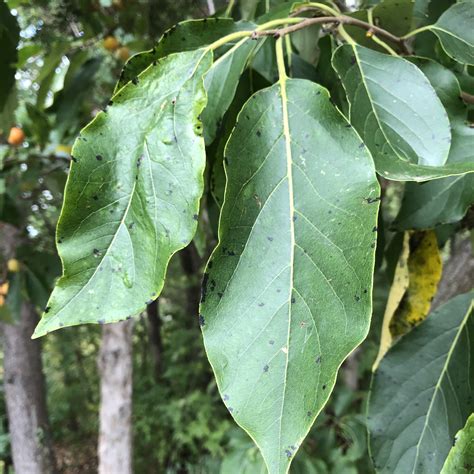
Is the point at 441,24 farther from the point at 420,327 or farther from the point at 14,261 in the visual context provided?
the point at 14,261

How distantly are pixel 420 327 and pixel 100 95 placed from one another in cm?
148

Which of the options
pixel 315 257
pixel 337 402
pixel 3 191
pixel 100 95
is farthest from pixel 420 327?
pixel 100 95

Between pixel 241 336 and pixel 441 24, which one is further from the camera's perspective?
pixel 441 24

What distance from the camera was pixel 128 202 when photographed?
0.31 metres

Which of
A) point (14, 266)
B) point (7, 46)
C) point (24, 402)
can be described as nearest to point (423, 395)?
point (7, 46)

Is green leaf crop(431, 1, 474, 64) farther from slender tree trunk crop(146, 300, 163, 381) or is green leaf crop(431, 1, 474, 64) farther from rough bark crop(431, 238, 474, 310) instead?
slender tree trunk crop(146, 300, 163, 381)

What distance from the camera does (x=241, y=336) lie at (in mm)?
289

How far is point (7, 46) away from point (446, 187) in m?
0.57

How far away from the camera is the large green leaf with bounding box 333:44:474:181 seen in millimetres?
372

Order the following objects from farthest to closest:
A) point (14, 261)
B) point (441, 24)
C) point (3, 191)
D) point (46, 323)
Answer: point (14, 261) < point (3, 191) < point (441, 24) < point (46, 323)

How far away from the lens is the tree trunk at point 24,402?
2.26 metres

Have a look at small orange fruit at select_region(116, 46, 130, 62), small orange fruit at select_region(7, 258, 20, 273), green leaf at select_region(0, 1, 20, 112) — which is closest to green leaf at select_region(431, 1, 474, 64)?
green leaf at select_region(0, 1, 20, 112)

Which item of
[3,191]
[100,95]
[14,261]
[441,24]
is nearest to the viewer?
[441,24]

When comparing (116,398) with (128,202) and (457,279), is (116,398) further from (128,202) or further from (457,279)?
(128,202)
